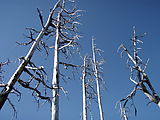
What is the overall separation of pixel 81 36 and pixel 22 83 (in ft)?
11.5

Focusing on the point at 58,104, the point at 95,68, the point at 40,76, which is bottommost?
the point at 58,104

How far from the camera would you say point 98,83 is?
13672mm

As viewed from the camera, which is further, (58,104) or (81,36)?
(81,36)

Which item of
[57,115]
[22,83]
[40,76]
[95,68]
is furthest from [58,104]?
[95,68]

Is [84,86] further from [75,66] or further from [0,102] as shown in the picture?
[0,102]

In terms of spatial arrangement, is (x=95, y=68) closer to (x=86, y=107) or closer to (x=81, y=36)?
(x=86, y=107)

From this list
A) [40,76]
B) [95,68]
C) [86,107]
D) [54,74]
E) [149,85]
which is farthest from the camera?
[95,68]

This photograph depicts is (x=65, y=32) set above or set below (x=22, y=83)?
above

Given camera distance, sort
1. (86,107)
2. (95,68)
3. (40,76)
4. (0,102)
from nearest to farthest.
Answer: (0,102)
(40,76)
(86,107)
(95,68)

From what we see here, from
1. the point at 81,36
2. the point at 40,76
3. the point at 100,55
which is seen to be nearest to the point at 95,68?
the point at 100,55

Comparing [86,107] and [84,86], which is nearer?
[86,107]

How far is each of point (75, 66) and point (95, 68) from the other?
8.81 meters

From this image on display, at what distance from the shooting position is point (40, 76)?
141 inches

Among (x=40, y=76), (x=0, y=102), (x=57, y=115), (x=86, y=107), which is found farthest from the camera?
(x=86, y=107)
